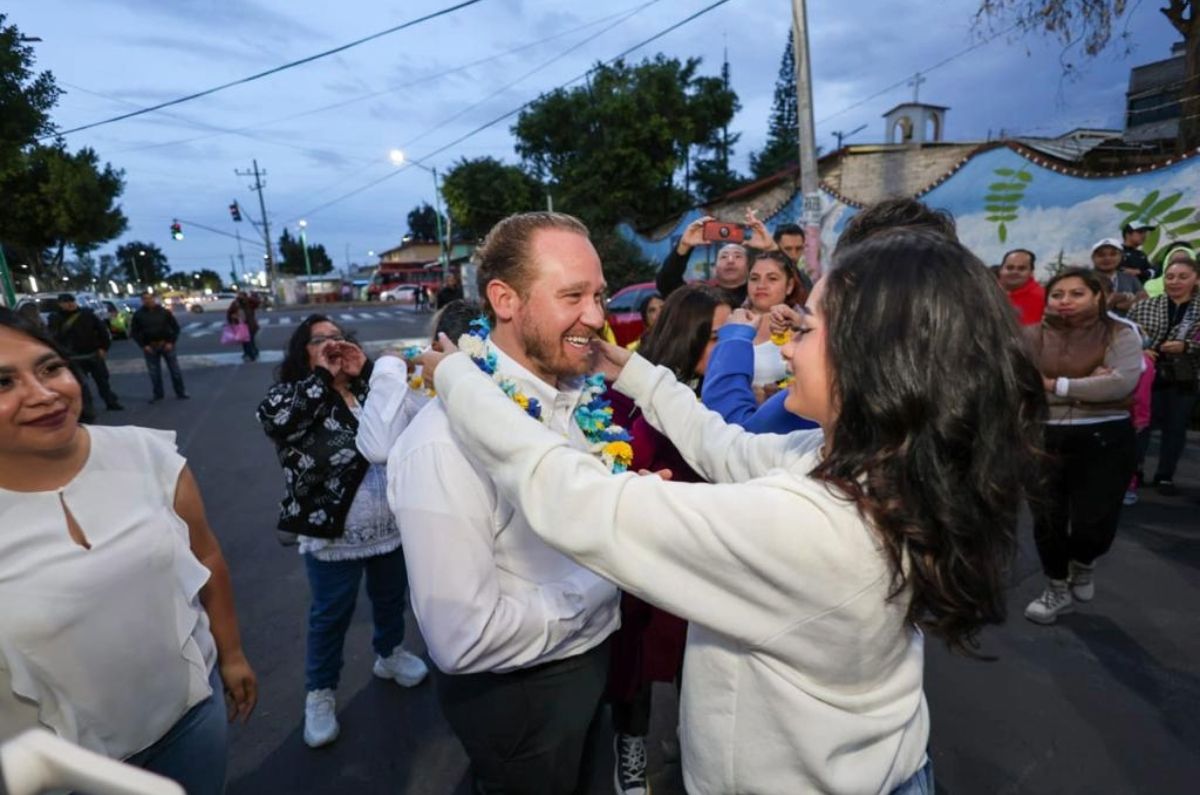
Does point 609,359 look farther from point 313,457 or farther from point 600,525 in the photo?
point 313,457

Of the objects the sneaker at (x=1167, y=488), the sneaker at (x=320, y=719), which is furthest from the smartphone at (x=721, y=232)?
the sneaker at (x=1167, y=488)

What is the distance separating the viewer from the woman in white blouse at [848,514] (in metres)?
0.99

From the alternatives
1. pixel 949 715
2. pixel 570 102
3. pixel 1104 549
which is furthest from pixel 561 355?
pixel 570 102

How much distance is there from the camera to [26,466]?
55.8 inches

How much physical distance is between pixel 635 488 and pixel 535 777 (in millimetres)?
1028

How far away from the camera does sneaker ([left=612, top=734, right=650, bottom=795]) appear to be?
235cm

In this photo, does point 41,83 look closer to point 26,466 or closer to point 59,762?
point 26,466

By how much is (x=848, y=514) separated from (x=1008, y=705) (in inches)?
102

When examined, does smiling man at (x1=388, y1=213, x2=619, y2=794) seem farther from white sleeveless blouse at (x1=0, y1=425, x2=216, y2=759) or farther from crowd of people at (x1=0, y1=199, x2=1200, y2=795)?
white sleeveless blouse at (x1=0, y1=425, x2=216, y2=759)

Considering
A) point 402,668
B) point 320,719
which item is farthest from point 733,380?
point 320,719

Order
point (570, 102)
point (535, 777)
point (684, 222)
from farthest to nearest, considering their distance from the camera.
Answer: point (570, 102) → point (684, 222) → point (535, 777)

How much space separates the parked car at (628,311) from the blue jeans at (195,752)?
7.28 meters

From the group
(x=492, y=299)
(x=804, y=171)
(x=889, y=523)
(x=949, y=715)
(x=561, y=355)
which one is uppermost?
(x=804, y=171)

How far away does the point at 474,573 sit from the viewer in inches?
54.6
